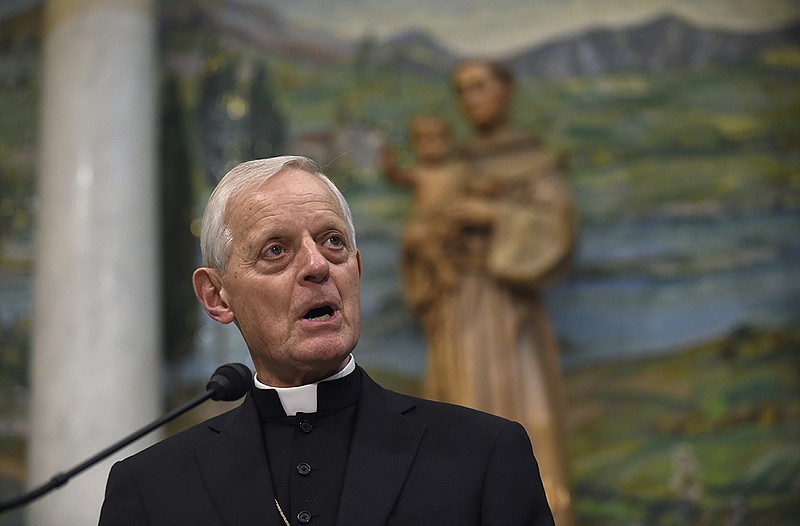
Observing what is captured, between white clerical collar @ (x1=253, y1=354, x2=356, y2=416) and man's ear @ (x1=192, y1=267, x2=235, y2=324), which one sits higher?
man's ear @ (x1=192, y1=267, x2=235, y2=324)

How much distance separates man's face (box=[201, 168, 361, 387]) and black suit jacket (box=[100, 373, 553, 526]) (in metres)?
0.17

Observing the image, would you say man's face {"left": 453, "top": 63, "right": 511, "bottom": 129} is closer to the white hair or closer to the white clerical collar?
the white hair

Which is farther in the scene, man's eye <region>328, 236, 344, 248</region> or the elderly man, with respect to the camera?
man's eye <region>328, 236, 344, 248</region>

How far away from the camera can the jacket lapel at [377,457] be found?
2199mm

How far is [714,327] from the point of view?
7.40 m

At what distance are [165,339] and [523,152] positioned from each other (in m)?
2.64

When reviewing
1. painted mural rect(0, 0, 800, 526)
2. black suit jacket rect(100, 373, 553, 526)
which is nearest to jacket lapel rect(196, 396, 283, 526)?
black suit jacket rect(100, 373, 553, 526)

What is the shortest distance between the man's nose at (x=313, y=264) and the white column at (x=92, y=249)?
14.0ft

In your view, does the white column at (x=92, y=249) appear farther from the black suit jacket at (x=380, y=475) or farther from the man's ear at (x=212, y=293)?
the black suit jacket at (x=380, y=475)

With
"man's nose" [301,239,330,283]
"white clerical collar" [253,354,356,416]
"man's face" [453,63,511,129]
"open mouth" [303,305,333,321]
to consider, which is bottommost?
"white clerical collar" [253,354,356,416]

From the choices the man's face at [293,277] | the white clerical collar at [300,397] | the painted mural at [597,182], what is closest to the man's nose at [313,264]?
the man's face at [293,277]

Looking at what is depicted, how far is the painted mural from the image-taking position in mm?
7238

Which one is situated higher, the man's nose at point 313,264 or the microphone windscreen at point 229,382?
the man's nose at point 313,264

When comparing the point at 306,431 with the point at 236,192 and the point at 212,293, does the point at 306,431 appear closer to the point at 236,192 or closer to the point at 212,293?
the point at 212,293
